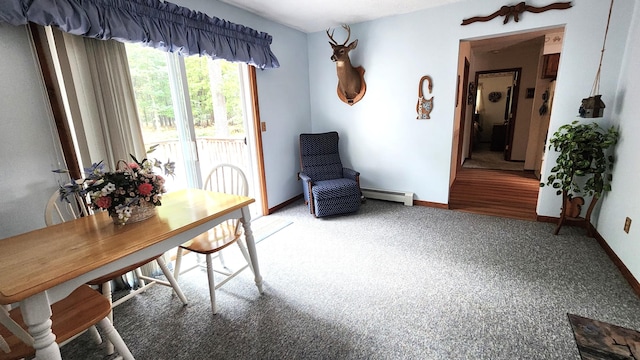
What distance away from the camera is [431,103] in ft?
11.2

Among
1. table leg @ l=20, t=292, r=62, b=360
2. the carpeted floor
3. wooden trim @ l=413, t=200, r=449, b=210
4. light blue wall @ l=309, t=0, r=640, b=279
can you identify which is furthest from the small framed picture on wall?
table leg @ l=20, t=292, r=62, b=360

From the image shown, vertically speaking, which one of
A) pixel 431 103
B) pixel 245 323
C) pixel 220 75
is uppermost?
pixel 220 75

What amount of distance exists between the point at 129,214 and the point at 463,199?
12.9 ft

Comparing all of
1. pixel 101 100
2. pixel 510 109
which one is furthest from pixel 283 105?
pixel 510 109

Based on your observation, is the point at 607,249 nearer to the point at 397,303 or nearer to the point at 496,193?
the point at 496,193

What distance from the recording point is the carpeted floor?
1579 millimetres

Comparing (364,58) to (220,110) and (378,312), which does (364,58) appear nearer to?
(220,110)

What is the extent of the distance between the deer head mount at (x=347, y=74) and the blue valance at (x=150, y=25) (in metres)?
0.95

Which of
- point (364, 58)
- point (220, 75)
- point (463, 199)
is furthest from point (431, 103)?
point (220, 75)

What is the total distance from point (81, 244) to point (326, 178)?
9.17 ft

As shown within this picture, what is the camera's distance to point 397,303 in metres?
1.91

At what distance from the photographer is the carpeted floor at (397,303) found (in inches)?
62.2

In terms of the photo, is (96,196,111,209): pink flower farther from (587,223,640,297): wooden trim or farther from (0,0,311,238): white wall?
(587,223,640,297): wooden trim

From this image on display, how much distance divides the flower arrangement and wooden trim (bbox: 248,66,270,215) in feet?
6.37
